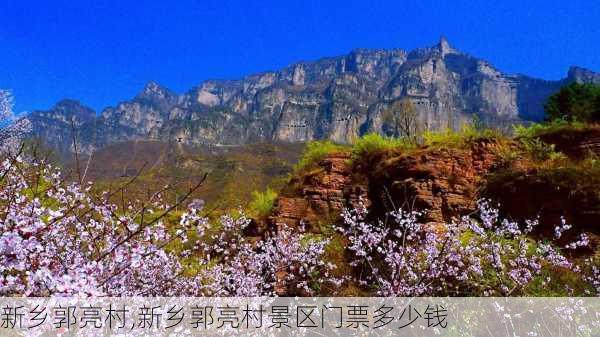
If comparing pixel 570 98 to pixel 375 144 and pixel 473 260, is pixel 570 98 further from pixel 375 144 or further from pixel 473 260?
pixel 473 260

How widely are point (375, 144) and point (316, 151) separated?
214 centimetres

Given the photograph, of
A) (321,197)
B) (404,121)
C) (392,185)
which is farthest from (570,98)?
(321,197)

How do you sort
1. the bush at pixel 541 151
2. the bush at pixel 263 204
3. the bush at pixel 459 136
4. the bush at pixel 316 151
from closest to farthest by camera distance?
the bush at pixel 541 151 → the bush at pixel 459 136 → the bush at pixel 263 204 → the bush at pixel 316 151

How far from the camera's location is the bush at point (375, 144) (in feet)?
44.2

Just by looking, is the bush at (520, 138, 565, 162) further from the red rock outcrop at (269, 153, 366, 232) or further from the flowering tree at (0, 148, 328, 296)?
the flowering tree at (0, 148, 328, 296)

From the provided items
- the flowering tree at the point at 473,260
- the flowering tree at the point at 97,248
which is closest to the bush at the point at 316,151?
the flowering tree at the point at 97,248

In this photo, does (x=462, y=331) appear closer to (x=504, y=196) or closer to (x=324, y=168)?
(x=504, y=196)

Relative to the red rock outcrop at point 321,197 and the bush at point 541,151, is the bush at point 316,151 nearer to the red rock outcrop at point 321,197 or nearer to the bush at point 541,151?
the red rock outcrop at point 321,197

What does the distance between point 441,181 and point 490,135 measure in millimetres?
2185

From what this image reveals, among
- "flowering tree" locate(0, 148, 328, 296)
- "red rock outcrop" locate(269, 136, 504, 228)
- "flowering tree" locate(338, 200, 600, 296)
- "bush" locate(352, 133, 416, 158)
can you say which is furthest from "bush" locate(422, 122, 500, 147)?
"flowering tree" locate(0, 148, 328, 296)

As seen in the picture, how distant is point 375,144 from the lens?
44.5ft

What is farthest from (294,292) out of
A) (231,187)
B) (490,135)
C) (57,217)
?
(231,187)

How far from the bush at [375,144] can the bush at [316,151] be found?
888 mm

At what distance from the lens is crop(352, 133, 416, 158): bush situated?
13477 millimetres
